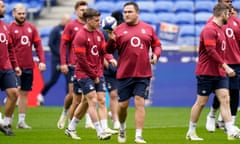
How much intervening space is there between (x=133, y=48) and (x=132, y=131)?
303 centimetres

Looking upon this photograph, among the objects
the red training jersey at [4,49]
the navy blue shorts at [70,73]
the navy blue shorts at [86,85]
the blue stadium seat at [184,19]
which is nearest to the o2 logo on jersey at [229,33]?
the navy blue shorts at [86,85]

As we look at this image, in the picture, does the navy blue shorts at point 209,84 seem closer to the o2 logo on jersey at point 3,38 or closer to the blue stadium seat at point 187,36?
the o2 logo on jersey at point 3,38

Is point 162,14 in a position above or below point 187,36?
above

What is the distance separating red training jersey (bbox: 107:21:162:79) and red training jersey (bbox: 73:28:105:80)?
0.66 meters

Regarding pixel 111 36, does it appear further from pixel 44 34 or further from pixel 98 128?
pixel 44 34

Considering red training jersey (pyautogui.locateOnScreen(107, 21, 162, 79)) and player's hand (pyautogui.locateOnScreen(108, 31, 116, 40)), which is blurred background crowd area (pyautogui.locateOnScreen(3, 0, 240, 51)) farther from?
player's hand (pyautogui.locateOnScreen(108, 31, 116, 40))

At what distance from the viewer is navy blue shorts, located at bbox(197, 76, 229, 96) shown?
49.8 feet

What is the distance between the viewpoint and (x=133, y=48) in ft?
48.4

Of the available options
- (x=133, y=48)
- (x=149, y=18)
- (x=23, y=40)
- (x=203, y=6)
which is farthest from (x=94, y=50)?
(x=203, y=6)

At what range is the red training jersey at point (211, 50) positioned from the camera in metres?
14.8

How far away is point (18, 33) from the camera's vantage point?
59.6ft

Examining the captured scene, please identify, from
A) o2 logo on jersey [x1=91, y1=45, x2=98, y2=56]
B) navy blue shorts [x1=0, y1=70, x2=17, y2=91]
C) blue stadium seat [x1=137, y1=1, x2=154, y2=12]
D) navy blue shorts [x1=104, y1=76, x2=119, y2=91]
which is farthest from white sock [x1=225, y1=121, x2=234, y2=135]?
blue stadium seat [x1=137, y1=1, x2=154, y2=12]

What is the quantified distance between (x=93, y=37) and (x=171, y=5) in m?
14.7

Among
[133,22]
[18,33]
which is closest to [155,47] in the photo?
[133,22]
